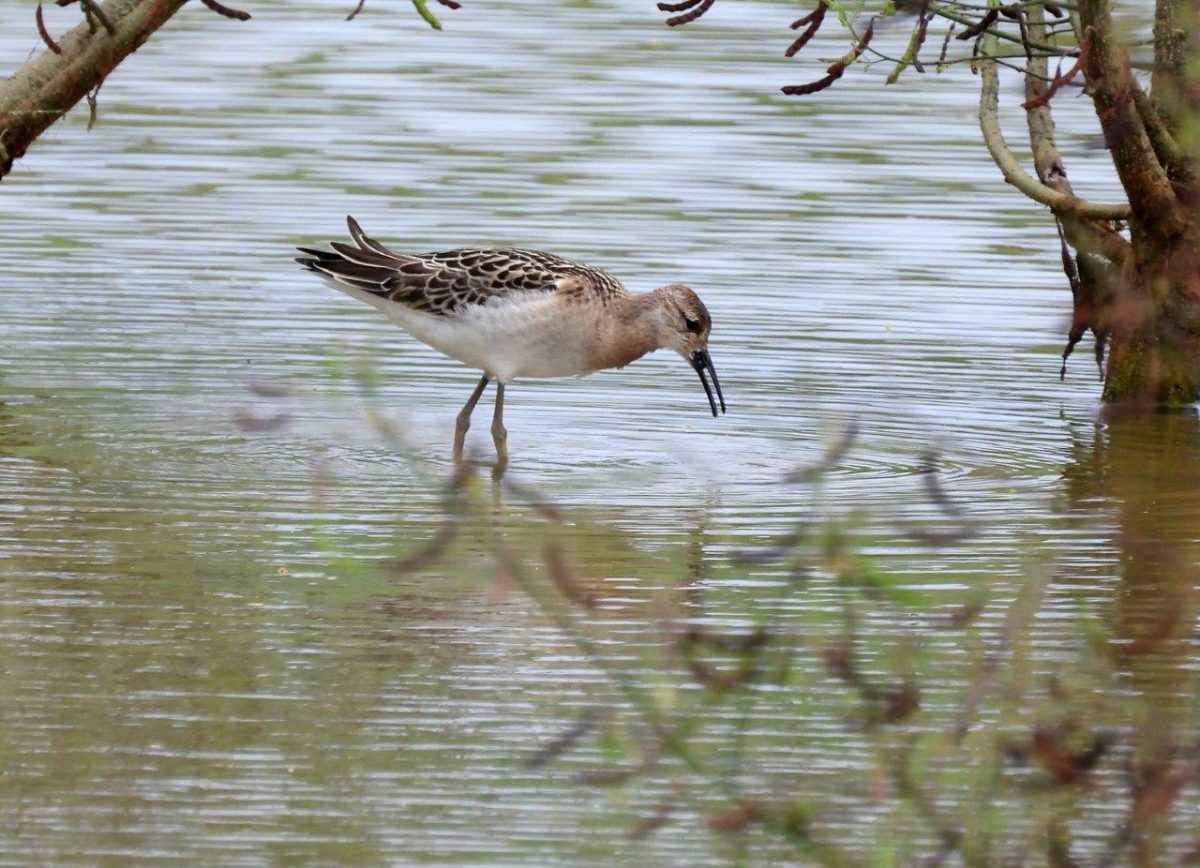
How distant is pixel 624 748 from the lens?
15.5 feet

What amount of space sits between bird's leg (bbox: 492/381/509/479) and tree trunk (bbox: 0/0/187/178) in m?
2.31

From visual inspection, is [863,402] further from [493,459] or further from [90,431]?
[90,431]

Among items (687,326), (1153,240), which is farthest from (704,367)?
(1153,240)

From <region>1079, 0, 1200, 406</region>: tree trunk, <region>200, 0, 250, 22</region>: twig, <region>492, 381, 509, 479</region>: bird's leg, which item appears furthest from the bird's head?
<region>200, 0, 250, 22</region>: twig

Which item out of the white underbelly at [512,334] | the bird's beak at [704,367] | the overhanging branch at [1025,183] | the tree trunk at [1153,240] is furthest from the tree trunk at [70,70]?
the tree trunk at [1153,240]

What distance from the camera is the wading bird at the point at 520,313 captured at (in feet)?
36.9

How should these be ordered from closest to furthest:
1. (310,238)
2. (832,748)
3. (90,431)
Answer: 1. (832,748)
2. (90,431)
3. (310,238)

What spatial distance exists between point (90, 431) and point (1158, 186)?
4.95 metres

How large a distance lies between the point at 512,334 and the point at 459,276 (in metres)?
0.38

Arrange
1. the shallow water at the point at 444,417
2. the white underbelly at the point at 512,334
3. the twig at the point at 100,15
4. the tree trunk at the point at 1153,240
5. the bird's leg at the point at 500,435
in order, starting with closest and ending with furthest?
the shallow water at the point at 444,417
the twig at the point at 100,15
the tree trunk at the point at 1153,240
the bird's leg at the point at 500,435
the white underbelly at the point at 512,334

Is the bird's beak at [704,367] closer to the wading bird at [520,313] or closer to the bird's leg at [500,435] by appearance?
the wading bird at [520,313]

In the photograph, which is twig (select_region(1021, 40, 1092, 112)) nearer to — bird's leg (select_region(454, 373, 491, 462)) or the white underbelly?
the white underbelly

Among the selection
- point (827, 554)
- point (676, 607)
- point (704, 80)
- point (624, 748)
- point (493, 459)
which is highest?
point (827, 554)

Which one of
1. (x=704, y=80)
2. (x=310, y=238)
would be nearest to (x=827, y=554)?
(x=310, y=238)
